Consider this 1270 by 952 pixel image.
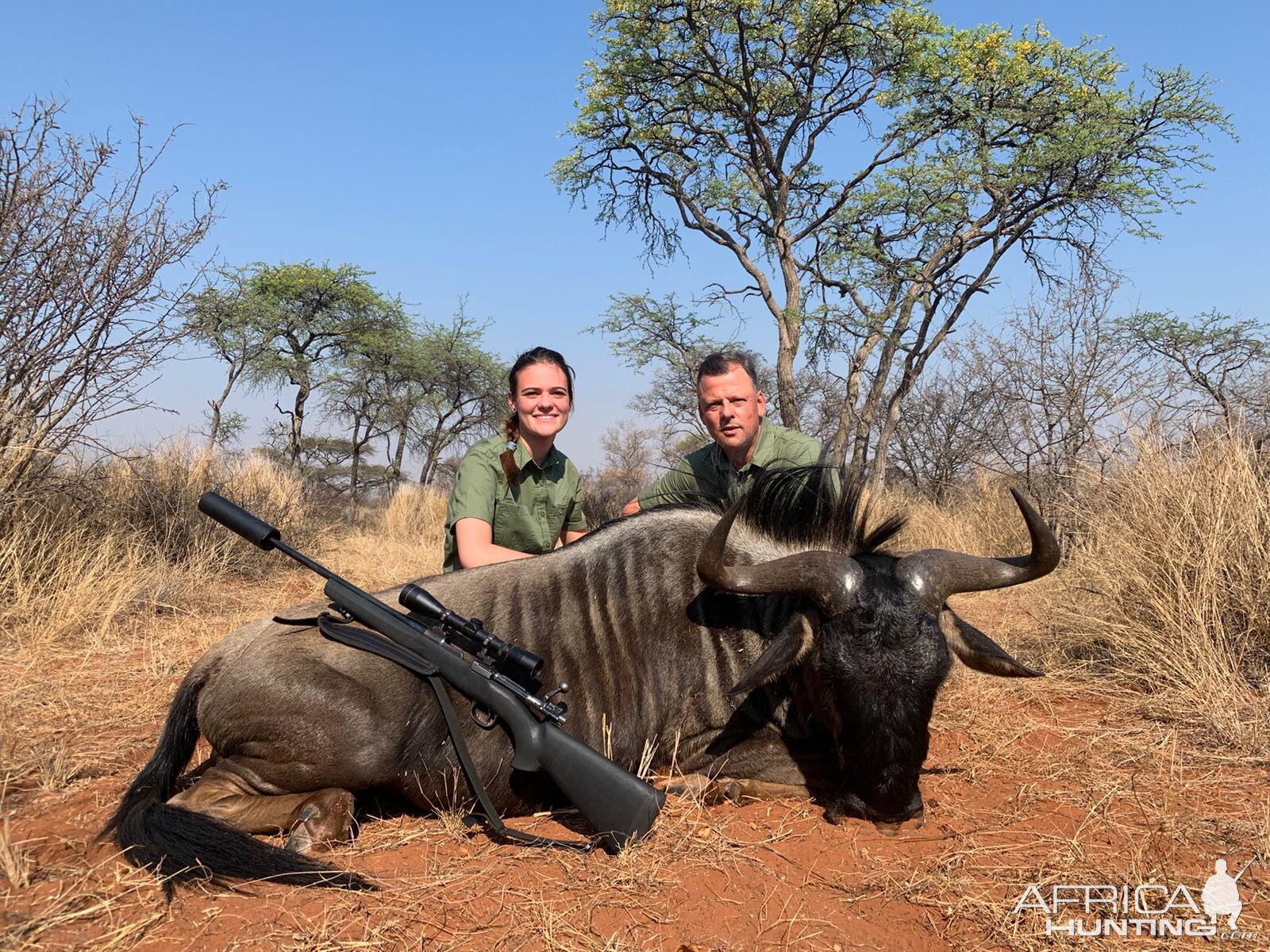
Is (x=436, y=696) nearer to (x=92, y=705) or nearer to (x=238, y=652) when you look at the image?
(x=238, y=652)

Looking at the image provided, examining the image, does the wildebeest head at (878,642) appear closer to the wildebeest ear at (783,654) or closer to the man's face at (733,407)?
the wildebeest ear at (783,654)

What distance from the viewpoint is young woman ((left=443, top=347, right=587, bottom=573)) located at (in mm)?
3873

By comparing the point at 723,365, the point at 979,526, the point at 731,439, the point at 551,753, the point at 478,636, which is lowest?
the point at 551,753

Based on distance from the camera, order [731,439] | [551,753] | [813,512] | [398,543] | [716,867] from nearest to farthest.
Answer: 1. [716,867]
2. [551,753]
3. [813,512]
4. [731,439]
5. [398,543]

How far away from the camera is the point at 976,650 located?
2.74 metres

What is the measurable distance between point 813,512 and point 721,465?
1425mm

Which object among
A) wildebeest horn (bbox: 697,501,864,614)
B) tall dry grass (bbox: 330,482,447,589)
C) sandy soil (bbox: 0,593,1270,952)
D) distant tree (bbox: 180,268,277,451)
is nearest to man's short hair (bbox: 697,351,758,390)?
wildebeest horn (bbox: 697,501,864,614)

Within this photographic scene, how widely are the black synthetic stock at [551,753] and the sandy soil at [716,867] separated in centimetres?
12

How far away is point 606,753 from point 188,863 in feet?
4.15

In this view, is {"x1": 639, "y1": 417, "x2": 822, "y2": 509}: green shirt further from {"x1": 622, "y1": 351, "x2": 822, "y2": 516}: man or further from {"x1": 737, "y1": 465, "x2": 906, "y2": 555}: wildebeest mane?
{"x1": 737, "y1": 465, "x2": 906, "y2": 555}: wildebeest mane

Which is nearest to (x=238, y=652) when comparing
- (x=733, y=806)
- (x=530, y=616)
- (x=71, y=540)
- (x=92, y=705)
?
(x=530, y=616)

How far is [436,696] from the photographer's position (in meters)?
2.58

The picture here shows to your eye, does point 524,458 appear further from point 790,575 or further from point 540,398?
point 790,575

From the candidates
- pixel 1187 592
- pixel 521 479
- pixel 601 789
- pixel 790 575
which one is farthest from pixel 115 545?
pixel 1187 592
